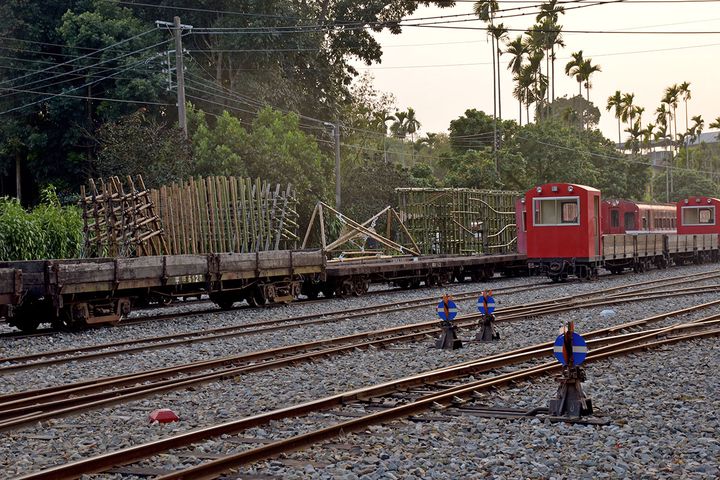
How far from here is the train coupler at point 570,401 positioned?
8914mm

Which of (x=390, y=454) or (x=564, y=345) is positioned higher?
(x=564, y=345)

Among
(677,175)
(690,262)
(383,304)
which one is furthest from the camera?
(677,175)

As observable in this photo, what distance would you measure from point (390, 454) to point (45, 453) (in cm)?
277

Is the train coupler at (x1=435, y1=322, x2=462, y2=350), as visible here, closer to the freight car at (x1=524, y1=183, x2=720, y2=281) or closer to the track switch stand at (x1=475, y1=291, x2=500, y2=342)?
the track switch stand at (x1=475, y1=291, x2=500, y2=342)

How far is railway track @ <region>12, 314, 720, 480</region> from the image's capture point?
7004 mm

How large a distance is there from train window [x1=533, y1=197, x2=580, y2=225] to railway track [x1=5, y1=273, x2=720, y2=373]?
3.04 meters

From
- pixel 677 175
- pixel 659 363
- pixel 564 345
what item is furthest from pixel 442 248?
pixel 677 175

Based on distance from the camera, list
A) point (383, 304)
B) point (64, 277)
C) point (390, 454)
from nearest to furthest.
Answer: point (390, 454)
point (64, 277)
point (383, 304)

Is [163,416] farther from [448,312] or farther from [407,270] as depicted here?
[407,270]

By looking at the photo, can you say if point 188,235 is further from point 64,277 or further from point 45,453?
point 45,453

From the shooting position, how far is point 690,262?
46562 mm

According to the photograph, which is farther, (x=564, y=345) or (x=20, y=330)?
(x=20, y=330)

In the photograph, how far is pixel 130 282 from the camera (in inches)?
722

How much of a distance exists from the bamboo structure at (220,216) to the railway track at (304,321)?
14.5 ft
